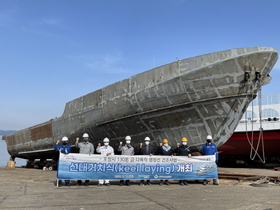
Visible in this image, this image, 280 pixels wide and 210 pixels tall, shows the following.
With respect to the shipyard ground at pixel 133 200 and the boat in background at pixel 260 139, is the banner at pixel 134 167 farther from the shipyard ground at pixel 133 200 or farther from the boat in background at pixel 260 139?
the boat in background at pixel 260 139

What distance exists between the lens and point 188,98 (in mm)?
10344

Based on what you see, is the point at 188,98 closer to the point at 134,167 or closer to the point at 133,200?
the point at 134,167

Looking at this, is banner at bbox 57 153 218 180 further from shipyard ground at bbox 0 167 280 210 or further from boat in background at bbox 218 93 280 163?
boat in background at bbox 218 93 280 163

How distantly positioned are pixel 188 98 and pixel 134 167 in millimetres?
3470

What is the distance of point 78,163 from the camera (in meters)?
7.77

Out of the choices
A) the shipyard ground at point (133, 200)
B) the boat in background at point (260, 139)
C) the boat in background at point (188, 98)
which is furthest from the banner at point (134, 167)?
the boat in background at point (260, 139)

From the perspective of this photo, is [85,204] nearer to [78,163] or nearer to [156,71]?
[78,163]

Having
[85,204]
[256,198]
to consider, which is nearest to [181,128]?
[256,198]

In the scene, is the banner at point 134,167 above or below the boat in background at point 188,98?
below

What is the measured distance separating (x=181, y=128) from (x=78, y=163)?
4.39 metres

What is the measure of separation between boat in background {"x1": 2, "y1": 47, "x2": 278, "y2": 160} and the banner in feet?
7.16

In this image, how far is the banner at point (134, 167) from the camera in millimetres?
7723

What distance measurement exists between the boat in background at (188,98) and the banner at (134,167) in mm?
2181

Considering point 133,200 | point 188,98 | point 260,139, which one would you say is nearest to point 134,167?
point 133,200
